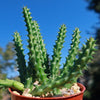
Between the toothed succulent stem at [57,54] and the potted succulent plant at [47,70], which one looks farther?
the toothed succulent stem at [57,54]

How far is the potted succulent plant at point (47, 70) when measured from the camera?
2.77 ft

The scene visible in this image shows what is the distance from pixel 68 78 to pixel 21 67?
354 millimetres

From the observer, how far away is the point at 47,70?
1036mm

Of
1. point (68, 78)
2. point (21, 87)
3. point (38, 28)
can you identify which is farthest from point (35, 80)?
point (38, 28)

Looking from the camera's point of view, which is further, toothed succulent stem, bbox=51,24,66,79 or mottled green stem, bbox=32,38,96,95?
toothed succulent stem, bbox=51,24,66,79

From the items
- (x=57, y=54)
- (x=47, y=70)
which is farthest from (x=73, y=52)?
(x=47, y=70)

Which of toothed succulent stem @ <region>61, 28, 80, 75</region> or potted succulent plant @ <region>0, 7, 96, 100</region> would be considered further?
toothed succulent stem @ <region>61, 28, 80, 75</region>

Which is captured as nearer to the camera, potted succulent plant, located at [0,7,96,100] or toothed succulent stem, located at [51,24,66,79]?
potted succulent plant, located at [0,7,96,100]

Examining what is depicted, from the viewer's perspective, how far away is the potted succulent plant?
2.77 feet

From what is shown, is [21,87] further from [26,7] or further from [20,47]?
[26,7]

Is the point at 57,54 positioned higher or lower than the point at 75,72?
higher

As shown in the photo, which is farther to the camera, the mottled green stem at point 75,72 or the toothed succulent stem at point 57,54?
the toothed succulent stem at point 57,54

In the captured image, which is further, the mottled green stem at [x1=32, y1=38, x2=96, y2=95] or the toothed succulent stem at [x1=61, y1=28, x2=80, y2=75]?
the toothed succulent stem at [x1=61, y1=28, x2=80, y2=75]

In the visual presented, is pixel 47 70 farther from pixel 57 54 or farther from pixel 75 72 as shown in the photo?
pixel 75 72
